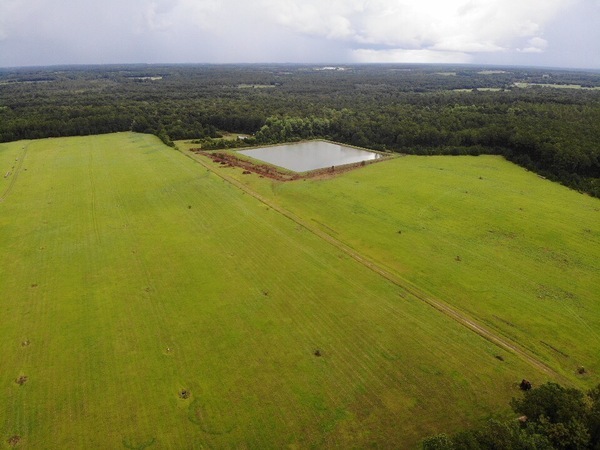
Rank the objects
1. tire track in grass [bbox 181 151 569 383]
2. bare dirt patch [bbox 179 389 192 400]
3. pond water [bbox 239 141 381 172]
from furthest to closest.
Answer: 1. pond water [bbox 239 141 381 172]
2. tire track in grass [bbox 181 151 569 383]
3. bare dirt patch [bbox 179 389 192 400]

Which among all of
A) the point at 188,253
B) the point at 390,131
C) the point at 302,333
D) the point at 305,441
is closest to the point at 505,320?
the point at 302,333

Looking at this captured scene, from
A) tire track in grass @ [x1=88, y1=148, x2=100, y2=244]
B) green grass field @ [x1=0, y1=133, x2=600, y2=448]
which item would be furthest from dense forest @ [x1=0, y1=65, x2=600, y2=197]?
tire track in grass @ [x1=88, y1=148, x2=100, y2=244]

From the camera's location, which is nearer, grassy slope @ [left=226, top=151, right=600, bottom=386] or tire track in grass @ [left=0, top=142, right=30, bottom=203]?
grassy slope @ [left=226, top=151, right=600, bottom=386]

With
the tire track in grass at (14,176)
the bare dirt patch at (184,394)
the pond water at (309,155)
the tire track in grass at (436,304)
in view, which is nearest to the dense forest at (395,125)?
the pond water at (309,155)

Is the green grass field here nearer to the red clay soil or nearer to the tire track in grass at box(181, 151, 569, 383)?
the tire track in grass at box(181, 151, 569, 383)

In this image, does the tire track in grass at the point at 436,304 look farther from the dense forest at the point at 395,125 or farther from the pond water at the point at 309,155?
the dense forest at the point at 395,125

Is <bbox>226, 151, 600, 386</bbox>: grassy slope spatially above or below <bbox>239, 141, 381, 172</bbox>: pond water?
below

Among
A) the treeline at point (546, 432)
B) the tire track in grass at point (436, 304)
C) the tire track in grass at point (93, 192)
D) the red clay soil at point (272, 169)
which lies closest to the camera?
the treeline at point (546, 432)
